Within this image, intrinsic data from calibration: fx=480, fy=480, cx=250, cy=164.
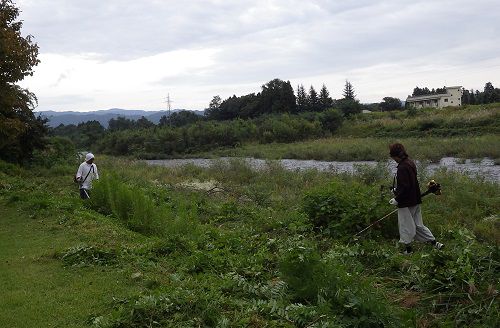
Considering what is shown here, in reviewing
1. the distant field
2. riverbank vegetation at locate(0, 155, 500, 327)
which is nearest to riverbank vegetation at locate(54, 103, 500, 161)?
the distant field

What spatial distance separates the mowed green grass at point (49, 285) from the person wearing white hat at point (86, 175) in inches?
125

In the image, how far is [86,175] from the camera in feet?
41.0

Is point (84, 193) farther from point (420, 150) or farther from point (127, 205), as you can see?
point (420, 150)

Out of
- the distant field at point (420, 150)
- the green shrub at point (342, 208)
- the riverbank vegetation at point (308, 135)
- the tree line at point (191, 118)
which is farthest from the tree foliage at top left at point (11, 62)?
the riverbank vegetation at point (308, 135)

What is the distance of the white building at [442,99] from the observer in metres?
91.3

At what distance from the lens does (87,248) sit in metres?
7.66

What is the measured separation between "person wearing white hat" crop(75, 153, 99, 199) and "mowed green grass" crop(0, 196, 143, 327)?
3.18 metres

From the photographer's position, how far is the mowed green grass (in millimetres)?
5348

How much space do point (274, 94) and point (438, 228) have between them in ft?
236

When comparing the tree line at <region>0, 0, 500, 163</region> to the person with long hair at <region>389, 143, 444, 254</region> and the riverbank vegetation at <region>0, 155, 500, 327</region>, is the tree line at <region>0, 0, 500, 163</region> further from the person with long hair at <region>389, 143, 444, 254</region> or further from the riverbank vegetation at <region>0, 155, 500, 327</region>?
the person with long hair at <region>389, 143, 444, 254</region>

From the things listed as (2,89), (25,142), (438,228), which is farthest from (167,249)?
(25,142)

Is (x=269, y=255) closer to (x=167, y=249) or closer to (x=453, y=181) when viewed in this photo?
(x=167, y=249)

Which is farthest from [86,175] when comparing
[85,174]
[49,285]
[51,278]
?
[49,285]

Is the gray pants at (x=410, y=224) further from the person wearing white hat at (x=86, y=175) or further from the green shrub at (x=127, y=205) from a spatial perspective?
the person wearing white hat at (x=86, y=175)
